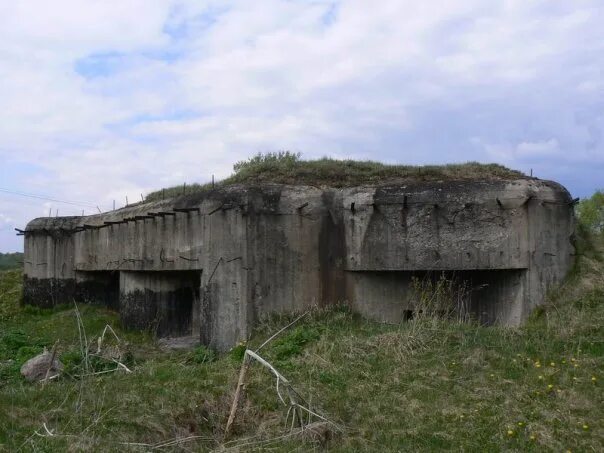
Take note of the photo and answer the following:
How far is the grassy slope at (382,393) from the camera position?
17.8ft

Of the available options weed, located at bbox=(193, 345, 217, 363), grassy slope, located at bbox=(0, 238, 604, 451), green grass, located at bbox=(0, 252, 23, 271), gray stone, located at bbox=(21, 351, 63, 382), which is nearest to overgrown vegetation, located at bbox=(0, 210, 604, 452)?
grassy slope, located at bbox=(0, 238, 604, 451)

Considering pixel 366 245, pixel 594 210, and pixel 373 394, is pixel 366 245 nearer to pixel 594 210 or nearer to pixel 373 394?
pixel 373 394

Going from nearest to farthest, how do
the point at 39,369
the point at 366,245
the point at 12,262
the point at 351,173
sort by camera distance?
the point at 39,369
the point at 366,245
the point at 351,173
the point at 12,262

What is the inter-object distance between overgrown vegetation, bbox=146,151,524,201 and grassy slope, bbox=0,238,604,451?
2.84m

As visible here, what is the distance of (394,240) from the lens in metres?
9.31

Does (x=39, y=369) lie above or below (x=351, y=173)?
below

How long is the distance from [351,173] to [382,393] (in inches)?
202

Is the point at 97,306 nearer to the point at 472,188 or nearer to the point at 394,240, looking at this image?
the point at 394,240

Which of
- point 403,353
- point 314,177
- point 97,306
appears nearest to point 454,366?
point 403,353

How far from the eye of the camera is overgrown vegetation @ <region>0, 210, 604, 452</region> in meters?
5.41

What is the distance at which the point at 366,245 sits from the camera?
9.47m

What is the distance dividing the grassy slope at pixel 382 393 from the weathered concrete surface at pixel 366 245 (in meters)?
0.97

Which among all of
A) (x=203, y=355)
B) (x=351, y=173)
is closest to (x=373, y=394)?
(x=203, y=355)

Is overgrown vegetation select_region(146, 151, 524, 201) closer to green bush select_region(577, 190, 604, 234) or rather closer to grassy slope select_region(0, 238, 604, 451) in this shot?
grassy slope select_region(0, 238, 604, 451)
